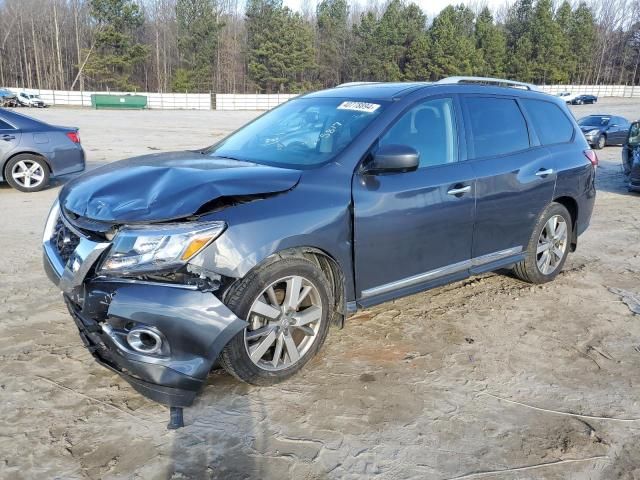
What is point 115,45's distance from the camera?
2657 inches

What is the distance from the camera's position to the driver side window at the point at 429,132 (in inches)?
150

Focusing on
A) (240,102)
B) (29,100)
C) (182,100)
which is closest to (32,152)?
(29,100)

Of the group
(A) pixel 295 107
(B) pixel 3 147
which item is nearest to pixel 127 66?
(B) pixel 3 147

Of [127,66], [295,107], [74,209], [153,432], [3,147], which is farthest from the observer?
[127,66]

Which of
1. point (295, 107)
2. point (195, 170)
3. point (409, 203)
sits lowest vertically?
point (409, 203)

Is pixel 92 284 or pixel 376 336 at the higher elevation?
pixel 92 284

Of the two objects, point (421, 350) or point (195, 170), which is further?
Answer: point (421, 350)

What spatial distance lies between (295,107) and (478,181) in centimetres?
157

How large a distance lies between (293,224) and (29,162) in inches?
308

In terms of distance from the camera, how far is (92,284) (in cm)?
284

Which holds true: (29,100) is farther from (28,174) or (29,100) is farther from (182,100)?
(28,174)

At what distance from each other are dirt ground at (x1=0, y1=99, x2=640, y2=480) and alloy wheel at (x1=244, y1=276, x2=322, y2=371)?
0.20 metres

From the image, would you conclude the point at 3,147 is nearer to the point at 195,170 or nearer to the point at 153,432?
the point at 195,170

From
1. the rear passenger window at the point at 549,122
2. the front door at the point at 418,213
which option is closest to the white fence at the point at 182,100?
the rear passenger window at the point at 549,122
